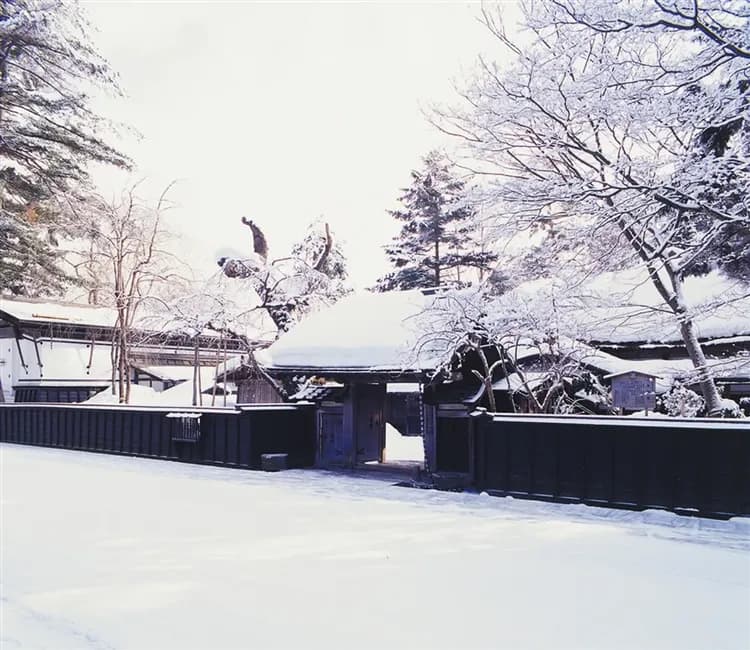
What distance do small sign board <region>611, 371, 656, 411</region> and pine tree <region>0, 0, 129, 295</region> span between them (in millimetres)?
17389

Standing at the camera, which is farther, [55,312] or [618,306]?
[55,312]

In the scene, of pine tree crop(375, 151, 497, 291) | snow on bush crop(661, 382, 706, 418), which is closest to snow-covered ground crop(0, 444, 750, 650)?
snow on bush crop(661, 382, 706, 418)

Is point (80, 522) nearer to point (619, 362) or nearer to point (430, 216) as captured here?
point (619, 362)

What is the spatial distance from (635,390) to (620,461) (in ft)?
10.7

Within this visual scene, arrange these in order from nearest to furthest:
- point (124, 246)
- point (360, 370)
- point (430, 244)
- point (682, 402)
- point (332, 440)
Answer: point (360, 370)
point (682, 402)
point (332, 440)
point (124, 246)
point (430, 244)

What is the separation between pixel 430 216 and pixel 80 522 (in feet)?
103

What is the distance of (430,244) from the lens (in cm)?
3822

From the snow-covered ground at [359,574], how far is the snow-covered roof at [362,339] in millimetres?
3621

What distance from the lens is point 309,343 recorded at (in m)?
15.7

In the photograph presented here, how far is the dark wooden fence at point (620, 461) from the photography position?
942 centimetres

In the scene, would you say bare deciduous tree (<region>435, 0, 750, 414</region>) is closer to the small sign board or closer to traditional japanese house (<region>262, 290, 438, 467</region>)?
the small sign board

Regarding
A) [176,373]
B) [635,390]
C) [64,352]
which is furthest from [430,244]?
[635,390]

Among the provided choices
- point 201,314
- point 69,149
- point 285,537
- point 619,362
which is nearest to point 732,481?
point 285,537

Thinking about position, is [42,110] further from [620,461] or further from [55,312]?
[620,461]
